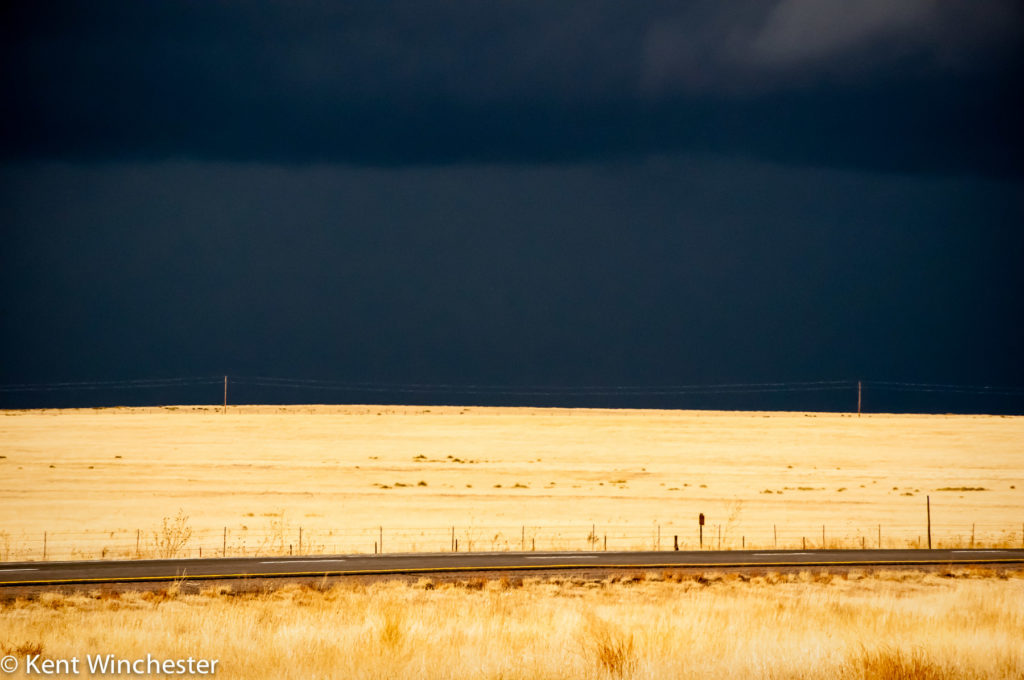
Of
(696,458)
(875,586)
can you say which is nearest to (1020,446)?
(696,458)

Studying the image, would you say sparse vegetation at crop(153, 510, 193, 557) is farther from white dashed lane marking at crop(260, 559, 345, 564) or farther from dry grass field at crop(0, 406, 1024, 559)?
white dashed lane marking at crop(260, 559, 345, 564)

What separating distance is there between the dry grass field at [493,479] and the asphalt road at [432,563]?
5.10 meters

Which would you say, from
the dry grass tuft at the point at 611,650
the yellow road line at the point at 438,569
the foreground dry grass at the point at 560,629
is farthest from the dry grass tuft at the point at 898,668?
the yellow road line at the point at 438,569

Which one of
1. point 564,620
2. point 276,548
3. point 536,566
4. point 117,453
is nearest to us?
point 564,620

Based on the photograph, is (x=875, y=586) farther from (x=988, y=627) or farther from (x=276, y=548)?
(x=276, y=548)

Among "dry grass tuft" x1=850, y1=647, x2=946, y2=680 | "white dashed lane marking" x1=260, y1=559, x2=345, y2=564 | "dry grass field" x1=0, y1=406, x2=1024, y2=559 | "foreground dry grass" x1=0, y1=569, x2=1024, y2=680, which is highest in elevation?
"dry grass tuft" x1=850, y1=647, x2=946, y2=680

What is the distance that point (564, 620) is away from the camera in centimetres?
2002

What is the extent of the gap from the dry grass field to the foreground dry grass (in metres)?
17.1

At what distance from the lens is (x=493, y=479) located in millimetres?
78250

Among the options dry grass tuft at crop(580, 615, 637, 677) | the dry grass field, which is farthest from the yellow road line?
dry grass tuft at crop(580, 615, 637, 677)

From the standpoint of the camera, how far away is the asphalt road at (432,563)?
31.4 m

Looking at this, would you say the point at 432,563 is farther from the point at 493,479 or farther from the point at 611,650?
the point at 493,479

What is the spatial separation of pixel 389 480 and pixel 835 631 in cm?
6014

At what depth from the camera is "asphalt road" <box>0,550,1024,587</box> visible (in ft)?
103
